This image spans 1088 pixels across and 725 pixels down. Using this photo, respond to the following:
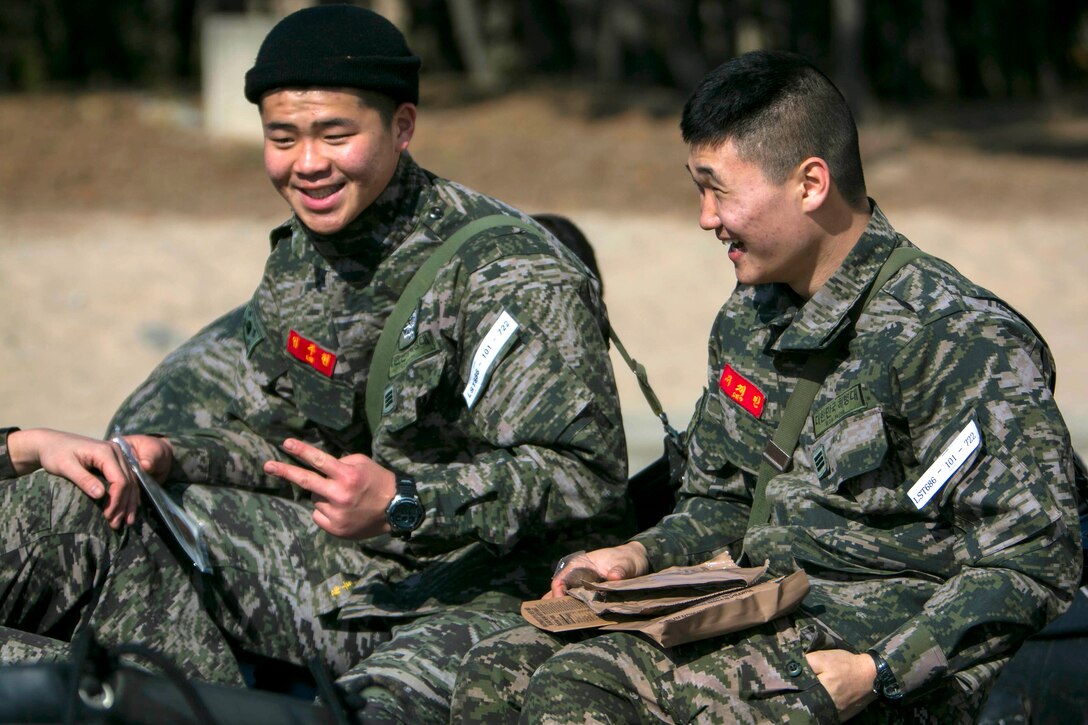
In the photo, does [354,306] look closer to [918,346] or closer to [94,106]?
[918,346]

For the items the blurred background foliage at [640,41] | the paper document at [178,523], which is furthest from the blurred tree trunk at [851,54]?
the paper document at [178,523]

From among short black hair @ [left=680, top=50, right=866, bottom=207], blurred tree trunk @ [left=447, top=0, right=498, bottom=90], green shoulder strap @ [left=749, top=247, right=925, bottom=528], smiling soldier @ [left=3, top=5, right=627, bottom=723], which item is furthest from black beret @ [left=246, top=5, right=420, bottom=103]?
blurred tree trunk @ [left=447, top=0, right=498, bottom=90]

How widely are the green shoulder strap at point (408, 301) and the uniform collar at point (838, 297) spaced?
0.72 metres

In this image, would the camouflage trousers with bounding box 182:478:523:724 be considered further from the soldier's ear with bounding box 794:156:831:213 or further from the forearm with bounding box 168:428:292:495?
the soldier's ear with bounding box 794:156:831:213

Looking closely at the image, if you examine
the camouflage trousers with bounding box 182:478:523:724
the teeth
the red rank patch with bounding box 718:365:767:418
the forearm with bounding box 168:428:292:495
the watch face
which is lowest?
the camouflage trousers with bounding box 182:478:523:724

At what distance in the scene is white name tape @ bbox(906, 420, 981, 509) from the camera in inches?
108

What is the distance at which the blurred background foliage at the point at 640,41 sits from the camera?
17.0m

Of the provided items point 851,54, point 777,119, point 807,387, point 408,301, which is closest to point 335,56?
point 408,301

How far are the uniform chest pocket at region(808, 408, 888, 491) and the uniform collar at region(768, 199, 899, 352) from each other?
176 millimetres

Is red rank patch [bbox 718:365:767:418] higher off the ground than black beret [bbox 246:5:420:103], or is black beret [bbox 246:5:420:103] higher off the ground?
black beret [bbox 246:5:420:103]

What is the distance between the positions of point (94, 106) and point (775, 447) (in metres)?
13.2

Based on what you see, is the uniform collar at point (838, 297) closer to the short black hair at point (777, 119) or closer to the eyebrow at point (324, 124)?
the short black hair at point (777, 119)

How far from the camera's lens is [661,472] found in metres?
3.68

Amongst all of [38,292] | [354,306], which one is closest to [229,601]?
[354,306]
